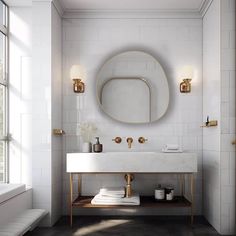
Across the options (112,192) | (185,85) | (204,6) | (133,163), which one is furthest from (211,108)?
(112,192)

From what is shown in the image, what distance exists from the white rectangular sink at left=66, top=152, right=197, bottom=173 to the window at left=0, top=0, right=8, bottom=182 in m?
0.90

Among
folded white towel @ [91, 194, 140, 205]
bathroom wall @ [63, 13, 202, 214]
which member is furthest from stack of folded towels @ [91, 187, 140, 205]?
bathroom wall @ [63, 13, 202, 214]

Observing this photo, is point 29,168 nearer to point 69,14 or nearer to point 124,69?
point 124,69

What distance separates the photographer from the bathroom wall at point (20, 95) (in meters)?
4.70

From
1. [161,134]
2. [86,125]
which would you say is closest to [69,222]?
[86,125]

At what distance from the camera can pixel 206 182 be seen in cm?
471

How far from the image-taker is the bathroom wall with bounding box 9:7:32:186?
470cm

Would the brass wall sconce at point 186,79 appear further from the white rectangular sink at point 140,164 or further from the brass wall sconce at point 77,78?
the brass wall sconce at point 77,78

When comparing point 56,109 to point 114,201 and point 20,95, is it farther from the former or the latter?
point 114,201

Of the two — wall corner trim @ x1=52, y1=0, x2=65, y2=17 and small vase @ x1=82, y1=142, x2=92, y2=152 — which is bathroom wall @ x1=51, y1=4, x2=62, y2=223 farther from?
small vase @ x1=82, y1=142, x2=92, y2=152

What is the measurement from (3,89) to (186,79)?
226cm

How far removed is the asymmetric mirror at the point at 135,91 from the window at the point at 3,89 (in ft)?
3.82

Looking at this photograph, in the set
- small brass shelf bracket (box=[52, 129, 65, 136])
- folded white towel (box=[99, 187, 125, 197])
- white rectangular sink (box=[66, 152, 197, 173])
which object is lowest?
folded white towel (box=[99, 187, 125, 197])

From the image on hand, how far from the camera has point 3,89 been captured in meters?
4.62
